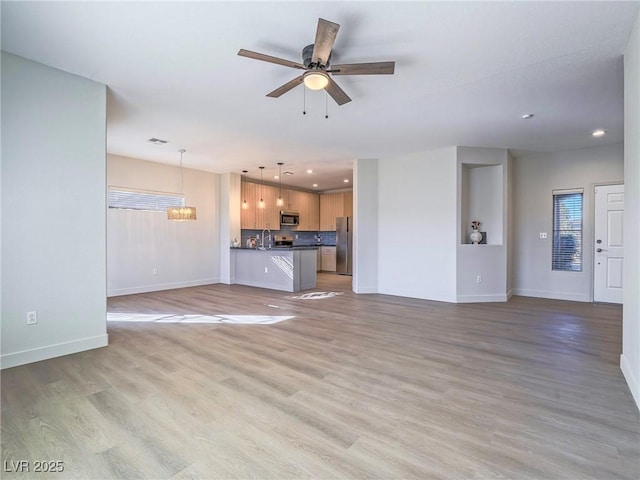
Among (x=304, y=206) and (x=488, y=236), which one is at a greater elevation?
(x=304, y=206)

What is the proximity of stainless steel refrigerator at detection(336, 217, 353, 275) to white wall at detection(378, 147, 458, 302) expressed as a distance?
10.1ft

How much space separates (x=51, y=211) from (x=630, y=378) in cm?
518

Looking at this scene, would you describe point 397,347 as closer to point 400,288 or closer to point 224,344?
point 224,344

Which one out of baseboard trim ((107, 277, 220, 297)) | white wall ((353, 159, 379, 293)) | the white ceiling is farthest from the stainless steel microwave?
the white ceiling

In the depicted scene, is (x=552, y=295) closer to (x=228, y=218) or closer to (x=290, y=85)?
(x=290, y=85)

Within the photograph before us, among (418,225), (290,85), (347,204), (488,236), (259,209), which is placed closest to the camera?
(290,85)

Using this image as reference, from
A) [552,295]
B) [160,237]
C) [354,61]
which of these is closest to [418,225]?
[552,295]

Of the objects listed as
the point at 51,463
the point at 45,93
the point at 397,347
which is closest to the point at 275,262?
the point at 397,347

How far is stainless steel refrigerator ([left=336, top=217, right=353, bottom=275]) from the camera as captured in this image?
9.73m

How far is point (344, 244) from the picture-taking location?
9.82 meters

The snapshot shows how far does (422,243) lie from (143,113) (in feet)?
16.4

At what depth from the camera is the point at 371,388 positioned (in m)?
2.47

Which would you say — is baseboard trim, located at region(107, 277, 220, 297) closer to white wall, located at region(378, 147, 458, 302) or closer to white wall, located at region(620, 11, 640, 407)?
white wall, located at region(378, 147, 458, 302)

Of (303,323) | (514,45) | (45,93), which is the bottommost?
(303,323)
